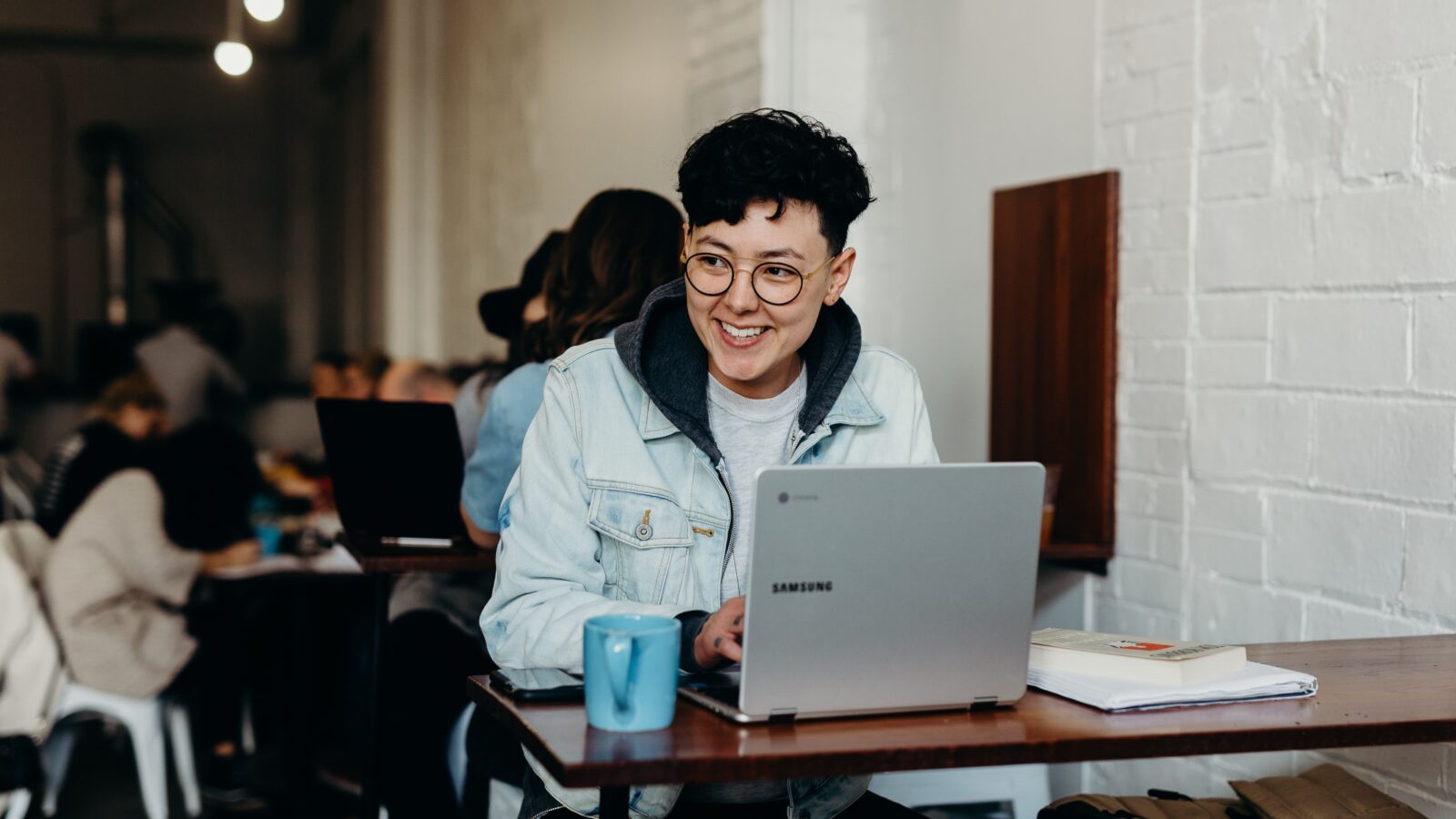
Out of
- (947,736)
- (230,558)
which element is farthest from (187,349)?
(947,736)

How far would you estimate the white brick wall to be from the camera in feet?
6.41

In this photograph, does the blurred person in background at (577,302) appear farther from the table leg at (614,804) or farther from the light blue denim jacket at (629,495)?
the table leg at (614,804)

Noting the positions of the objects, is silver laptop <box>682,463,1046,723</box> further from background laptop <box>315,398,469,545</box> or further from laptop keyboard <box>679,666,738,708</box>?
background laptop <box>315,398,469,545</box>

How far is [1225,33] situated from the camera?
2.36 meters

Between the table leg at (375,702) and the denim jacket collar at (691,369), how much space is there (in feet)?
3.95

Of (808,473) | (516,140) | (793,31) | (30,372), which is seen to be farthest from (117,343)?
(808,473)

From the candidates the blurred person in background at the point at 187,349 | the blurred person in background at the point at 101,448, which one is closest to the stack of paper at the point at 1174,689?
the blurred person in background at the point at 101,448

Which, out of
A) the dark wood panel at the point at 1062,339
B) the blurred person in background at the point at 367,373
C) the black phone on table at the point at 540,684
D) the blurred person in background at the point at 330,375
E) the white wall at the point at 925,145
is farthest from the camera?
the blurred person in background at the point at 330,375

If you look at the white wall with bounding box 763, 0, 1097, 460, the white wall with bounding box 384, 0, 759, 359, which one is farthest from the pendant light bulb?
the white wall with bounding box 763, 0, 1097, 460

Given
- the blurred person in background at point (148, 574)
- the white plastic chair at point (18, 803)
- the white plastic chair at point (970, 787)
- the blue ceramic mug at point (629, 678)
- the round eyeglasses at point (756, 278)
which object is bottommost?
the white plastic chair at point (18, 803)

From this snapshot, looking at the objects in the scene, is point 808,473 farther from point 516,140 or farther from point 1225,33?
point 516,140

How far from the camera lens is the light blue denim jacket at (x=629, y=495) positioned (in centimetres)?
148

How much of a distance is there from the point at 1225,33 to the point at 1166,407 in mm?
694

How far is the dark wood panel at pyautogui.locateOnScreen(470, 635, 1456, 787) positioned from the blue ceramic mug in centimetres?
2
